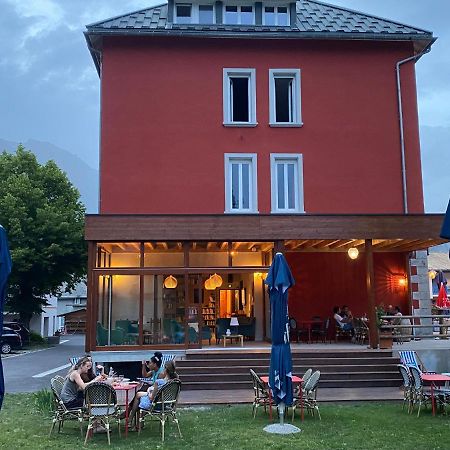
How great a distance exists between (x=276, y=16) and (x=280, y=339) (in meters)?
13.6

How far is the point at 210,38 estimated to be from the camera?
18688 mm

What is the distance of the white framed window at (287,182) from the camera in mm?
18375

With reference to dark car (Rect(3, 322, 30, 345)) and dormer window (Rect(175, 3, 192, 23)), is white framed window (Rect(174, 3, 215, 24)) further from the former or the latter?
dark car (Rect(3, 322, 30, 345))

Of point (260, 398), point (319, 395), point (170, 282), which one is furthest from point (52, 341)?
point (260, 398)

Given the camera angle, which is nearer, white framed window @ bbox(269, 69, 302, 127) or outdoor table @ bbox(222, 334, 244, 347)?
outdoor table @ bbox(222, 334, 244, 347)

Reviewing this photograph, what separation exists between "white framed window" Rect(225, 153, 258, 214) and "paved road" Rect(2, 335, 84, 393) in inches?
294

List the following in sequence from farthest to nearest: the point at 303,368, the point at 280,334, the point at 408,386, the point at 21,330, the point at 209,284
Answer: the point at 21,330 → the point at 209,284 → the point at 303,368 → the point at 408,386 → the point at 280,334

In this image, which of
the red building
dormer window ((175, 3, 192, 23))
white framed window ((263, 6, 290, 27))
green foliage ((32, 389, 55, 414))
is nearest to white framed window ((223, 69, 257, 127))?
the red building

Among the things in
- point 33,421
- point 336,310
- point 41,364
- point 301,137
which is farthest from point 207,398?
point 41,364

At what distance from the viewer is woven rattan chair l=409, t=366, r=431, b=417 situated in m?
10.5

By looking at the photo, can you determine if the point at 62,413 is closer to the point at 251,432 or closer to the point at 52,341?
the point at 251,432

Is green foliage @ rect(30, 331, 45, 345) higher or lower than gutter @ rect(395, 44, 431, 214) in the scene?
lower

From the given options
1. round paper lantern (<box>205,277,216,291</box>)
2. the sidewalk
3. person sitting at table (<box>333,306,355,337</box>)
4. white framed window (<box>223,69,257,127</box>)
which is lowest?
the sidewalk

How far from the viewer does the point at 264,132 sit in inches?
733
